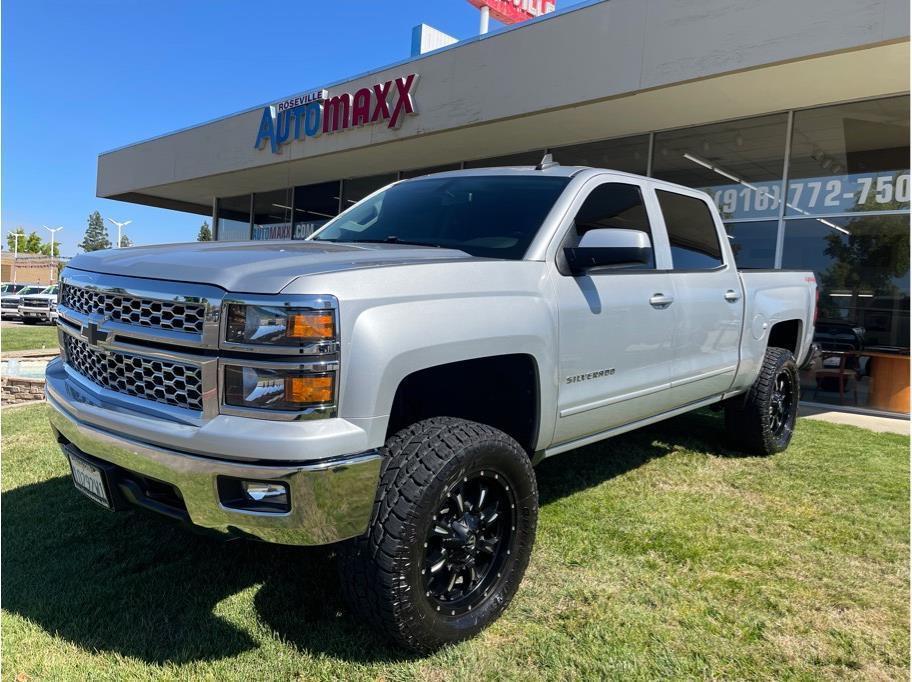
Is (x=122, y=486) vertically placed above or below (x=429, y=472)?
below

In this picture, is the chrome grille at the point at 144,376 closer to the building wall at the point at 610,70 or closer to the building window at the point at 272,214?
the building wall at the point at 610,70

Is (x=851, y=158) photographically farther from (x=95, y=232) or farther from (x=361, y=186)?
(x=95, y=232)

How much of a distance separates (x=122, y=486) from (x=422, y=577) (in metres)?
1.13

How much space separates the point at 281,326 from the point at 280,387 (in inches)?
7.4

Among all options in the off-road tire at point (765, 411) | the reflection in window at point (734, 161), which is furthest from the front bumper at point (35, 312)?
the off-road tire at point (765, 411)

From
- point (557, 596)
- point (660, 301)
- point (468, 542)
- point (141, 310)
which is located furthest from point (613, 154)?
point (141, 310)

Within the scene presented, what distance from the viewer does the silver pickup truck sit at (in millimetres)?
2049

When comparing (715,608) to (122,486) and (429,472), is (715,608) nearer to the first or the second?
(429,472)

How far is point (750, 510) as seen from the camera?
3.99 meters

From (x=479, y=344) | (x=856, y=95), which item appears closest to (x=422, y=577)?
(x=479, y=344)

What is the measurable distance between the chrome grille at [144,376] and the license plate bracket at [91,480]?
307 millimetres

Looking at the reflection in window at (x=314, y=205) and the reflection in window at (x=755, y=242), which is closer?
the reflection in window at (x=755, y=242)

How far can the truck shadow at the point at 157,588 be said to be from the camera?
95.7 inches

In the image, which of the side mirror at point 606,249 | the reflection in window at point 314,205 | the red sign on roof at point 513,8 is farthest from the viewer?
the reflection in window at point 314,205
